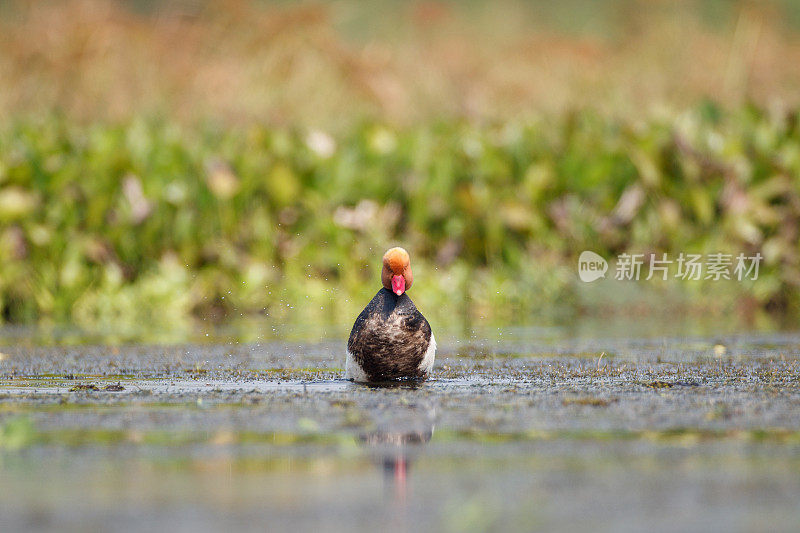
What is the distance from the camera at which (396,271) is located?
582 cm

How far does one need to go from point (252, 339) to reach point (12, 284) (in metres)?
3.07

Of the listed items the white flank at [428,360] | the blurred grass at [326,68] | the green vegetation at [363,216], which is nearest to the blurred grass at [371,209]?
the green vegetation at [363,216]

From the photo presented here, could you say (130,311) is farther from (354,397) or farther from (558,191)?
(354,397)

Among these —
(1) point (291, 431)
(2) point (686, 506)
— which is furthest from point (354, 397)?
(2) point (686, 506)

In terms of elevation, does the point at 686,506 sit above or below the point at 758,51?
below

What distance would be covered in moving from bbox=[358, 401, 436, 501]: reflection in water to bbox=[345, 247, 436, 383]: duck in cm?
64

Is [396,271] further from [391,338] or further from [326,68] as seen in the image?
[326,68]

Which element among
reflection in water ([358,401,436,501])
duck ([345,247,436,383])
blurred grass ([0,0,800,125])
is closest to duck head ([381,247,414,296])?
duck ([345,247,436,383])

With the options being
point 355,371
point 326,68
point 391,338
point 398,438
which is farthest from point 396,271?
point 326,68

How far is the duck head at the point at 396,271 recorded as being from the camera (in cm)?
577

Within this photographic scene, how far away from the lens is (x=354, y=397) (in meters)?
5.23

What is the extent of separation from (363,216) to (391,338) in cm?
563

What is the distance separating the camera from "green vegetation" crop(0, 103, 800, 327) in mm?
10789

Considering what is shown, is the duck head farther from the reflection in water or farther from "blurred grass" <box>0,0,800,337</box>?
→ "blurred grass" <box>0,0,800,337</box>
